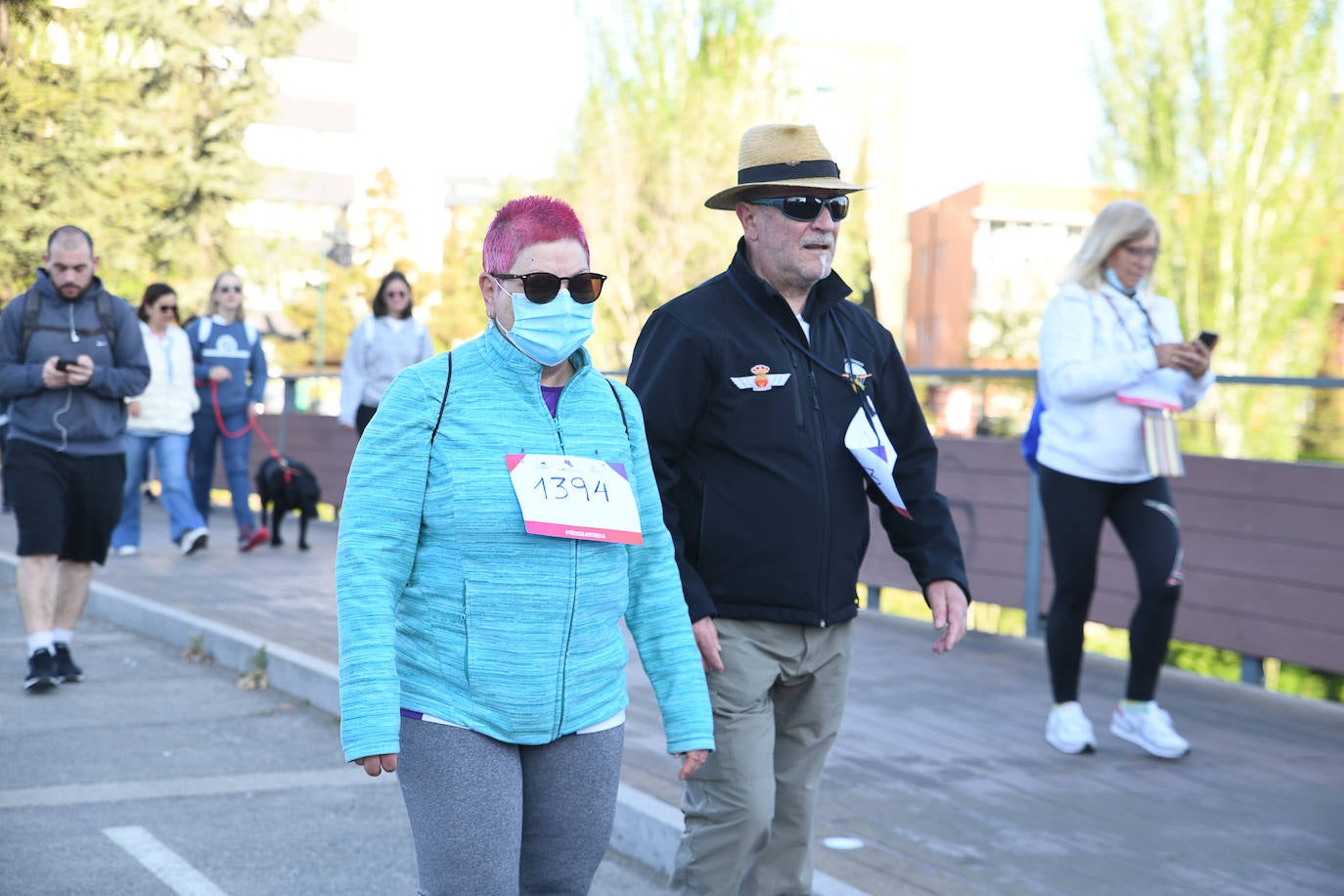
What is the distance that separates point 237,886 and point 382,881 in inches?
16.3

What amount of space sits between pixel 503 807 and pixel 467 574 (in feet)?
1.36

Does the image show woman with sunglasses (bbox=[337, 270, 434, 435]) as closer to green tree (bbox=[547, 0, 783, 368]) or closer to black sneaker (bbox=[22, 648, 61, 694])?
black sneaker (bbox=[22, 648, 61, 694])

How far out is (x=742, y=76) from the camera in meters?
42.5

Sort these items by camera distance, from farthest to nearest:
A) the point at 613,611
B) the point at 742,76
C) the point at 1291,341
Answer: the point at 742,76, the point at 1291,341, the point at 613,611

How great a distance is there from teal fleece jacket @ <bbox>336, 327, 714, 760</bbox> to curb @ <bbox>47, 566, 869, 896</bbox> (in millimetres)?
1691

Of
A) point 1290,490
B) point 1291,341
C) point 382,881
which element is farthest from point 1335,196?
point 382,881

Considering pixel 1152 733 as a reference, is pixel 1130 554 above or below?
→ above

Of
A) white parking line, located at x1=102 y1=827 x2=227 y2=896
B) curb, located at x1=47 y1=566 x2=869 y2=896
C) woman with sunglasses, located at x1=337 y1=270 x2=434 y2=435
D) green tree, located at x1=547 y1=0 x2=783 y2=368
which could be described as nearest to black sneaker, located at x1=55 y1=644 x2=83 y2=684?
curb, located at x1=47 y1=566 x2=869 y2=896

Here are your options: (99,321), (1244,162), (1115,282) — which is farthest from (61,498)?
(1244,162)

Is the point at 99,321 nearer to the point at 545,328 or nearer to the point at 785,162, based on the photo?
the point at 785,162

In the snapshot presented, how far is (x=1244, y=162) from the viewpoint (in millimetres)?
31906

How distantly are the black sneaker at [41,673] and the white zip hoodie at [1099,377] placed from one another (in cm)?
456

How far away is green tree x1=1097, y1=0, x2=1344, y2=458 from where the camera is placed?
31.3 meters

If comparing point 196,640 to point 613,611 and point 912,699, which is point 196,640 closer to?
point 912,699
